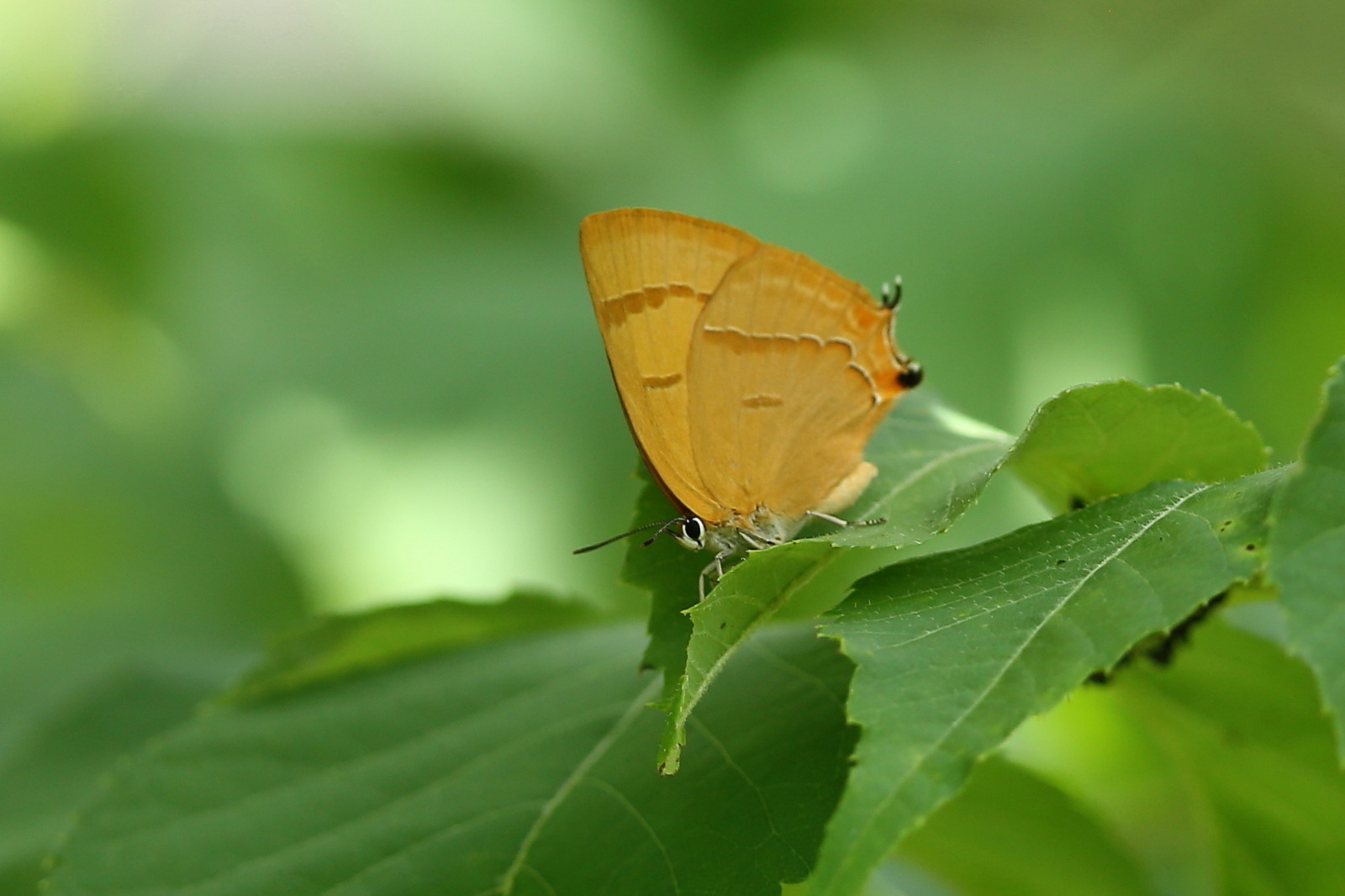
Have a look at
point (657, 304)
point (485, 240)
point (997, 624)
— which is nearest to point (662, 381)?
point (657, 304)

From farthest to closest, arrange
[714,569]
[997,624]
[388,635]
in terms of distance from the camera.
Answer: [388,635] < [714,569] < [997,624]

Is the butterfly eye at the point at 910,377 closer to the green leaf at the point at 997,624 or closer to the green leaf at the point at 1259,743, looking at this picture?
the green leaf at the point at 1259,743

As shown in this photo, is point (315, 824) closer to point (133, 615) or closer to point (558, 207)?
point (133, 615)

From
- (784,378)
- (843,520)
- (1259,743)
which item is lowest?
(1259,743)

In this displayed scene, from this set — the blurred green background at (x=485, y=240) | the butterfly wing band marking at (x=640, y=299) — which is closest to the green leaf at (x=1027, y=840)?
the butterfly wing band marking at (x=640, y=299)

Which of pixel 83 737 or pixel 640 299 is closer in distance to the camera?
pixel 640 299

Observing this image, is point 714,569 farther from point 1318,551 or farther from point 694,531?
point 1318,551
